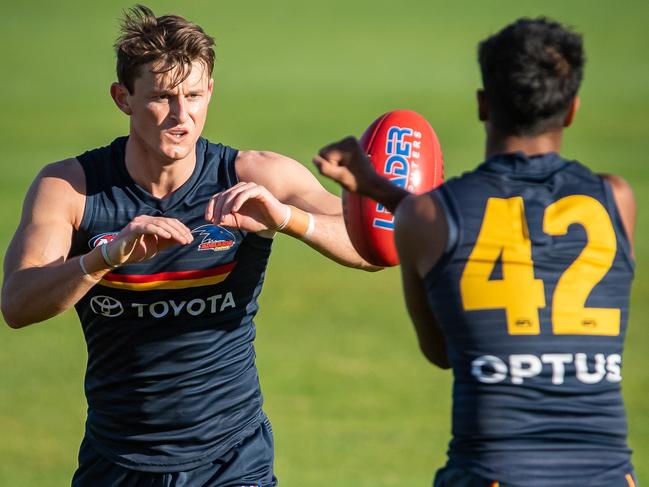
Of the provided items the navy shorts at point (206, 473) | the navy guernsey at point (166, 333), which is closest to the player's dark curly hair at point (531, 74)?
the navy guernsey at point (166, 333)

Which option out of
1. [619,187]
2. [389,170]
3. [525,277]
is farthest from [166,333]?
[619,187]

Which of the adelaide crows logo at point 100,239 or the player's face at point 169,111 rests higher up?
the player's face at point 169,111

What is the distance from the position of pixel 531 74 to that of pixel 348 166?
0.76 metres

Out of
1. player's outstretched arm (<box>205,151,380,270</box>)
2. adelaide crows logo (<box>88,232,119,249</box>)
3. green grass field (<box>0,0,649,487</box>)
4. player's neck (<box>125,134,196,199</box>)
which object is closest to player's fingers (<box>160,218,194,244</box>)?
player's outstretched arm (<box>205,151,380,270</box>)

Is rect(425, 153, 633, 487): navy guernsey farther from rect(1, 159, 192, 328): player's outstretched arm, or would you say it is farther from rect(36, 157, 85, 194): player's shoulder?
→ rect(36, 157, 85, 194): player's shoulder

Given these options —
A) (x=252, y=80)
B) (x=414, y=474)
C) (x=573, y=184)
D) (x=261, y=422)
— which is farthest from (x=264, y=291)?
(x=252, y=80)

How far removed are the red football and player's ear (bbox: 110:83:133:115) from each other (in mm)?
1105

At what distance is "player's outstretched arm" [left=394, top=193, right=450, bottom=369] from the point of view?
4066 millimetres

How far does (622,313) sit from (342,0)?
4193 centimetres

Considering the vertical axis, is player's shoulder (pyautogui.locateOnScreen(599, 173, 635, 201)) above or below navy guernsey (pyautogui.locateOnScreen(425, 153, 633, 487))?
above

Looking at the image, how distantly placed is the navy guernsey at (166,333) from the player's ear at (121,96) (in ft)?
0.89

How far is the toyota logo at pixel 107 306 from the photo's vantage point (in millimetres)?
5758

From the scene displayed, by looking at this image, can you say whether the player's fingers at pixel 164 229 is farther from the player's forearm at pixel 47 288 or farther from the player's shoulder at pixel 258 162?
the player's shoulder at pixel 258 162

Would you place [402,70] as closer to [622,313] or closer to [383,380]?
[383,380]
